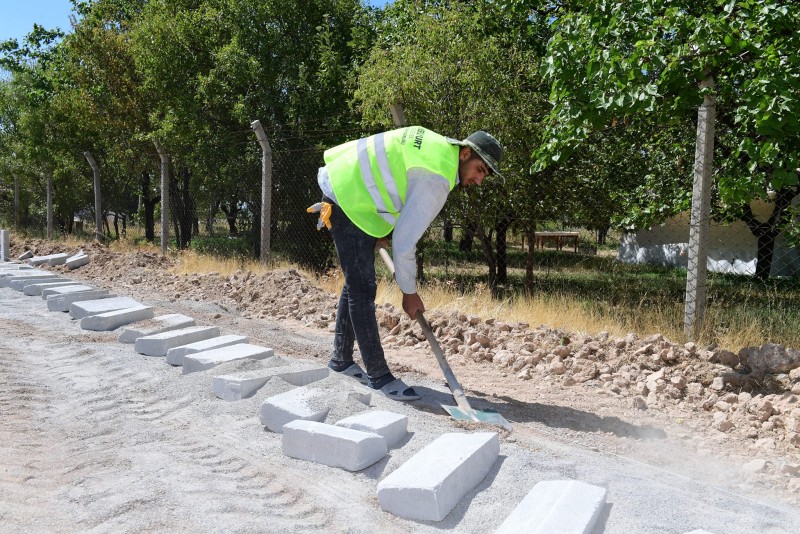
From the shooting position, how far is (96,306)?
673cm

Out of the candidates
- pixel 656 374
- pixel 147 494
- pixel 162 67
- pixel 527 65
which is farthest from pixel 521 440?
pixel 162 67

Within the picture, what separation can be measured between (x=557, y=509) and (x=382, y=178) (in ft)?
7.33

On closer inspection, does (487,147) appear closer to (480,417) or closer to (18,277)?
(480,417)

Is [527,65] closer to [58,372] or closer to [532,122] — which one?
[532,122]

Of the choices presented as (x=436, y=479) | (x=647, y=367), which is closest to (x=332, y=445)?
(x=436, y=479)

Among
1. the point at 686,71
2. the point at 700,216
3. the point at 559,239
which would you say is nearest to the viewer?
the point at 686,71

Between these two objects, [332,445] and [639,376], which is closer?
A: [332,445]

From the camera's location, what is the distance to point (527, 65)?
898cm

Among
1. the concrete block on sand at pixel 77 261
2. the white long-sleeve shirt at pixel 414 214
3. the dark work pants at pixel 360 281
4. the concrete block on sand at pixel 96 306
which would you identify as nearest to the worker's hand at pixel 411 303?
the white long-sleeve shirt at pixel 414 214

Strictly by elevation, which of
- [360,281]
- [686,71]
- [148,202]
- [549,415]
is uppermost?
[686,71]

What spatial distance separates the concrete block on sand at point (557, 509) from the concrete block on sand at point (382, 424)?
2.79 feet

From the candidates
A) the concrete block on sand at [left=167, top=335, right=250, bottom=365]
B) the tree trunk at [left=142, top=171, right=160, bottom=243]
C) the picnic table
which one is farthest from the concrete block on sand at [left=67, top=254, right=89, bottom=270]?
the picnic table

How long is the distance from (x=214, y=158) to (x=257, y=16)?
2991 millimetres

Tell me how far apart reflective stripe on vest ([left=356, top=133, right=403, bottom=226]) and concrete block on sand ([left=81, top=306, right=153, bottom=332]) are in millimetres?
3523
